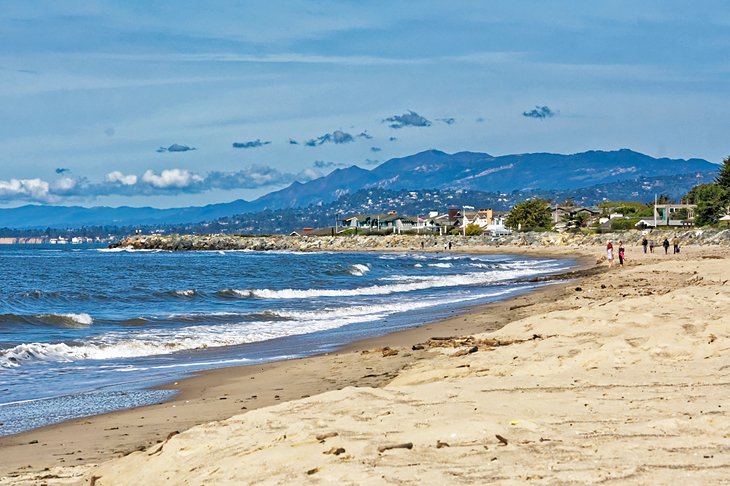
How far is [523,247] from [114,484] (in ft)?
309

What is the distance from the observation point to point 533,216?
13200cm

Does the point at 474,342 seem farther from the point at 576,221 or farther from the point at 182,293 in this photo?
the point at 576,221

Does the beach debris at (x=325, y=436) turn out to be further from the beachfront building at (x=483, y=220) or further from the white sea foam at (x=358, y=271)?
the beachfront building at (x=483, y=220)

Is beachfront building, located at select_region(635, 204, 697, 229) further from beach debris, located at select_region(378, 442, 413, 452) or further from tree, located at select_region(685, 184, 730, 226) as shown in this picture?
beach debris, located at select_region(378, 442, 413, 452)

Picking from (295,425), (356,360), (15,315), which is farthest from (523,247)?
(295,425)

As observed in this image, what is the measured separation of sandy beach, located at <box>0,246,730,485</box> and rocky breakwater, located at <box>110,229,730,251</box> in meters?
60.0

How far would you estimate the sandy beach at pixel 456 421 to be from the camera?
596 centimetres

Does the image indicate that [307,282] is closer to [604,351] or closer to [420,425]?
[604,351]

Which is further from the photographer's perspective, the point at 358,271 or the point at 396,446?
the point at 358,271

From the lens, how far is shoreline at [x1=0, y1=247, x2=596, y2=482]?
29.3 ft

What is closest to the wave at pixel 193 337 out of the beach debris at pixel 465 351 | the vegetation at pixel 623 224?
the beach debris at pixel 465 351

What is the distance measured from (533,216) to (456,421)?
127 metres

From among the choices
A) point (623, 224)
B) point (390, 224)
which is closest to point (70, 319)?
point (623, 224)

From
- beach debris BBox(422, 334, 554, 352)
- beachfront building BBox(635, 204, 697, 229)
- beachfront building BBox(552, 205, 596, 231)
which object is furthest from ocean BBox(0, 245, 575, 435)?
beachfront building BBox(552, 205, 596, 231)
